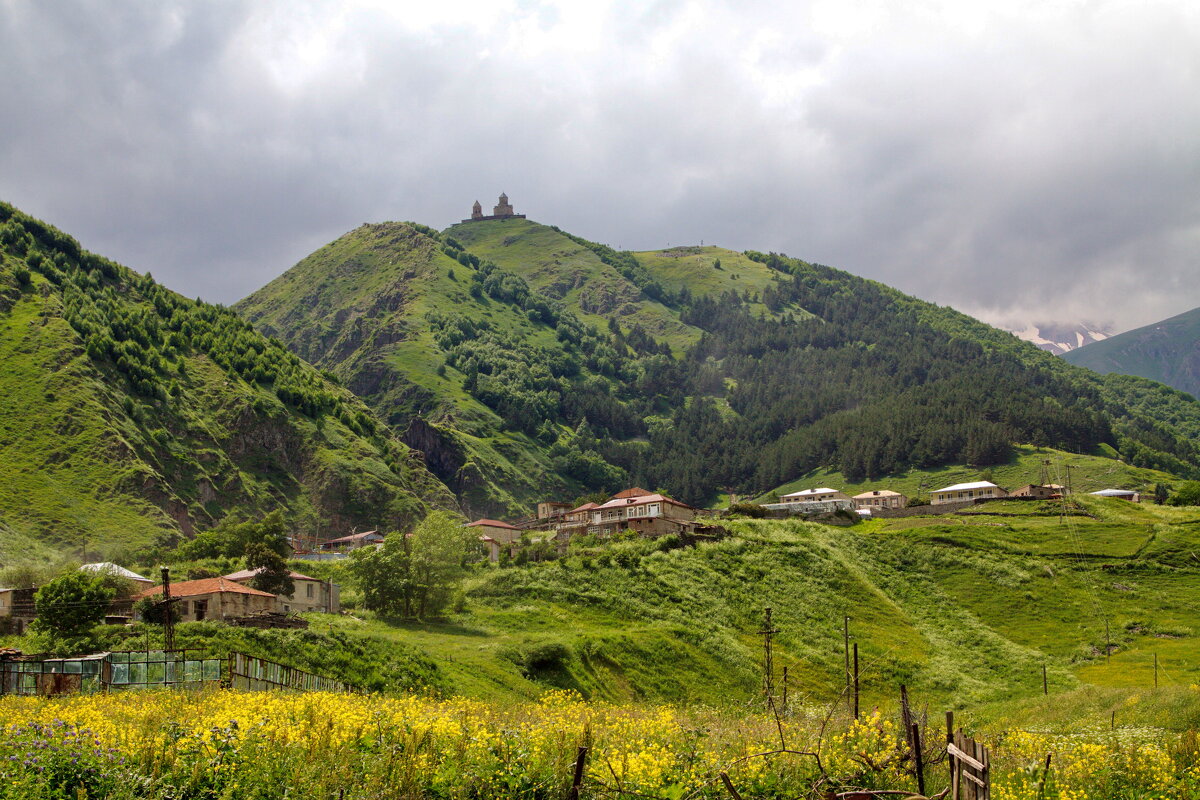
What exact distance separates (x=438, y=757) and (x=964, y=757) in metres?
9.34

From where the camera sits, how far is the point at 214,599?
64.7 meters

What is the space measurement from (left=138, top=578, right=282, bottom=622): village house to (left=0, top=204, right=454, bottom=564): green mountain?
3935 centimetres

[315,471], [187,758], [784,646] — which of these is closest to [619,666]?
[784,646]

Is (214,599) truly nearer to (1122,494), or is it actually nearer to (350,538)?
(350,538)

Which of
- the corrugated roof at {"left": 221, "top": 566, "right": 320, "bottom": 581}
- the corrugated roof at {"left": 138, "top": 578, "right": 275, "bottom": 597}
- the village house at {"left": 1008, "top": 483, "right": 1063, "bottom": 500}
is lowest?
the corrugated roof at {"left": 138, "top": 578, "right": 275, "bottom": 597}

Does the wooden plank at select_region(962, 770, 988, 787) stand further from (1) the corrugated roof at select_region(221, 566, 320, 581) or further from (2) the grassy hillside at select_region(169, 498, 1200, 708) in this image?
(1) the corrugated roof at select_region(221, 566, 320, 581)

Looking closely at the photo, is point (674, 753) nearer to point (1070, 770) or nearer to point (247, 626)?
point (1070, 770)

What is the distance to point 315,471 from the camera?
153750mm

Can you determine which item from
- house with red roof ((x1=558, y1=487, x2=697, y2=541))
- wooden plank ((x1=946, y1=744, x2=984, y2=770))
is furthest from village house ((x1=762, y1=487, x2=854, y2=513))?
wooden plank ((x1=946, y1=744, x2=984, y2=770))

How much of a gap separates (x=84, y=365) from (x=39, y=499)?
31.7m

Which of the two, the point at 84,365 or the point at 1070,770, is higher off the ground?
the point at 84,365

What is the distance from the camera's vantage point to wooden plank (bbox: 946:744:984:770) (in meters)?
11.2

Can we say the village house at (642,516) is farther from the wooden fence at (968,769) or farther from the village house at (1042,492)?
the wooden fence at (968,769)

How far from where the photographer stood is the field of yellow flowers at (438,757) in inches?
609
